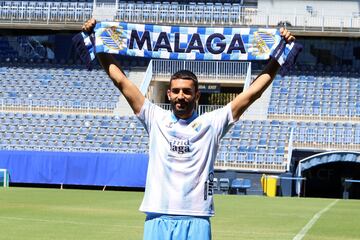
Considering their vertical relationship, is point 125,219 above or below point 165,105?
below

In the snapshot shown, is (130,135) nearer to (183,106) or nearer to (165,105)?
(165,105)

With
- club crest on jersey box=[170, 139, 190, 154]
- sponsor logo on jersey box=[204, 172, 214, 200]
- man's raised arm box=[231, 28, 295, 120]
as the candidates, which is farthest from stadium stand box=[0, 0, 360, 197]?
club crest on jersey box=[170, 139, 190, 154]

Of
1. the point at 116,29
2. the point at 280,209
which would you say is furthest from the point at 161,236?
the point at 280,209

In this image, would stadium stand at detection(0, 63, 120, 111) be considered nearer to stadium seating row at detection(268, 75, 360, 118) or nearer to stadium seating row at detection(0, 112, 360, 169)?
stadium seating row at detection(0, 112, 360, 169)

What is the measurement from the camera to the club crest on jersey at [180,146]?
6.05 meters

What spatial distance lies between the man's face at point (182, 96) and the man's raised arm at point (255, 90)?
38cm

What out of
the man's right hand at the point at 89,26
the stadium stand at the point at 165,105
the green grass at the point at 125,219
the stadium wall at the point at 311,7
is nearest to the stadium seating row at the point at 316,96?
the stadium stand at the point at 165,105

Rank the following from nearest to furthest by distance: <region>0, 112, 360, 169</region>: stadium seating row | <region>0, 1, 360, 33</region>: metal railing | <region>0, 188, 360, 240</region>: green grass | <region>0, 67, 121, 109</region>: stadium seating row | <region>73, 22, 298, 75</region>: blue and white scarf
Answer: <region>73, 22, 298, 75</region>: blue and white scarf → <region>0, 188, 360, 240</region>: green grass → <region>0, 112, 360, 169</region>: stadium seating row → <region>0, 67, 121, 109</region>: stadium seating row → <region>0, 1, 360, 33</region>: metal railing

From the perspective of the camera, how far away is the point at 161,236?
233 inches

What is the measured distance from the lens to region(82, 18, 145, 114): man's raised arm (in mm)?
6309

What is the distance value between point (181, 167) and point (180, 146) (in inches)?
5.5

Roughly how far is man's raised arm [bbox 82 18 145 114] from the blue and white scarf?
887 millimetres

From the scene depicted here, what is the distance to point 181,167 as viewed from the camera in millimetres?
6051

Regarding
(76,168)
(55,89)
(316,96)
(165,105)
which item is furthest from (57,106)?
(316,96)
